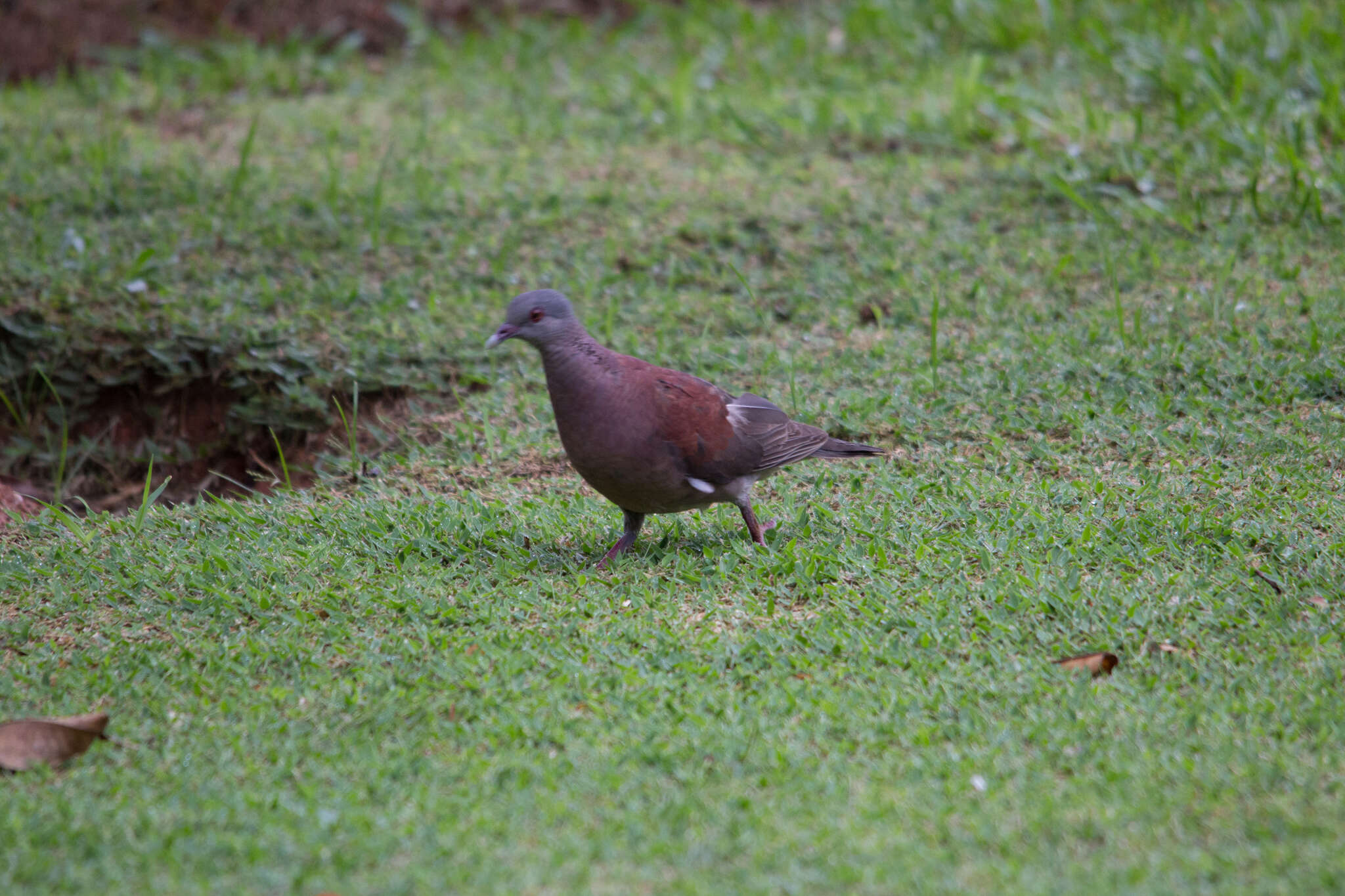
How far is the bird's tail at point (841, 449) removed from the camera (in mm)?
4328

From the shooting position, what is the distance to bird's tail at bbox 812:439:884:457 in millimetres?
4328

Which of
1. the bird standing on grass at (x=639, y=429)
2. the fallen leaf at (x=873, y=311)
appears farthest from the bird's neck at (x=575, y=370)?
the fallen leaf at (x=873, y=311)

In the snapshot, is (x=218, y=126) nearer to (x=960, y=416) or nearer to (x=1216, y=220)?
(x=960, y=416)

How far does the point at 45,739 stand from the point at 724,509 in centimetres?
244

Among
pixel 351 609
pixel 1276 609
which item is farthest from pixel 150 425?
pixel 1276 609

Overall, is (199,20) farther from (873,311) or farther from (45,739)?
(45,739)

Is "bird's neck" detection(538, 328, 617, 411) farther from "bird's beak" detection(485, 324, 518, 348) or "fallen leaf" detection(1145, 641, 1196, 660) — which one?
"fallen leaf" detection(1145, 641, 1196, 660)

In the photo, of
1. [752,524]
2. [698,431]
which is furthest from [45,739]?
[752,524]

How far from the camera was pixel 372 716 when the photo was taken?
320 cm

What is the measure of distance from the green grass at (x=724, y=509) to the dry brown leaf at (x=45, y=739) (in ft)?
0.24

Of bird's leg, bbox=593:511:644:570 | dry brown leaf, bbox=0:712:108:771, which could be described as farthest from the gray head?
dry brown leaf, bbox=0:712:108:771

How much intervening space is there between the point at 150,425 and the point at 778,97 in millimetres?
4306

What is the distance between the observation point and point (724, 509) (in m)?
4.68

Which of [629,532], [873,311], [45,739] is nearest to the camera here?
[45,739]
